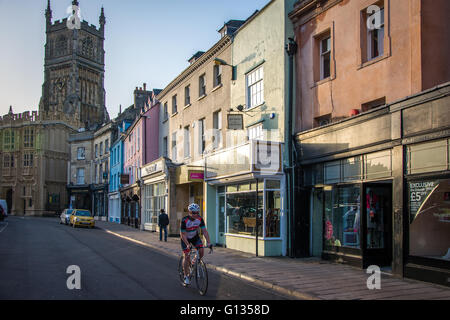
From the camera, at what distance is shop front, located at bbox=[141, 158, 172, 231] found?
26625 mm

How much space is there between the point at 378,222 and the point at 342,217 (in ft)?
4.21

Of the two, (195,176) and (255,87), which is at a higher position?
(255,87)

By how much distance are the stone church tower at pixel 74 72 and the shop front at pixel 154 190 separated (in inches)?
2608

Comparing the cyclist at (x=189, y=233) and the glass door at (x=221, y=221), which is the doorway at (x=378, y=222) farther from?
the glass door at (x=221, y=221)

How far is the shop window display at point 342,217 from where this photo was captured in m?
13.1

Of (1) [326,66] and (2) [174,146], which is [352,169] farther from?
(2) [174,146]

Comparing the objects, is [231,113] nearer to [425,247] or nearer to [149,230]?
[425,247]

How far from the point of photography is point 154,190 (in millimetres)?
30594

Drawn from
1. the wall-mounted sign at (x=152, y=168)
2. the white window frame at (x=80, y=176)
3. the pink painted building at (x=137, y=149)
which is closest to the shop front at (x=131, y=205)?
the pink painted building at (x=137, y=149)

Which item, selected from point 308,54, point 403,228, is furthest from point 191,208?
point 308,54

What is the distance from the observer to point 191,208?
9188 millimetres

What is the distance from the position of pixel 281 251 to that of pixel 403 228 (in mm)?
5713

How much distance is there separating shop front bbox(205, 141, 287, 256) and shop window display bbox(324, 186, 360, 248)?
1901mm

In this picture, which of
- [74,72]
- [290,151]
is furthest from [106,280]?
[74,72]
